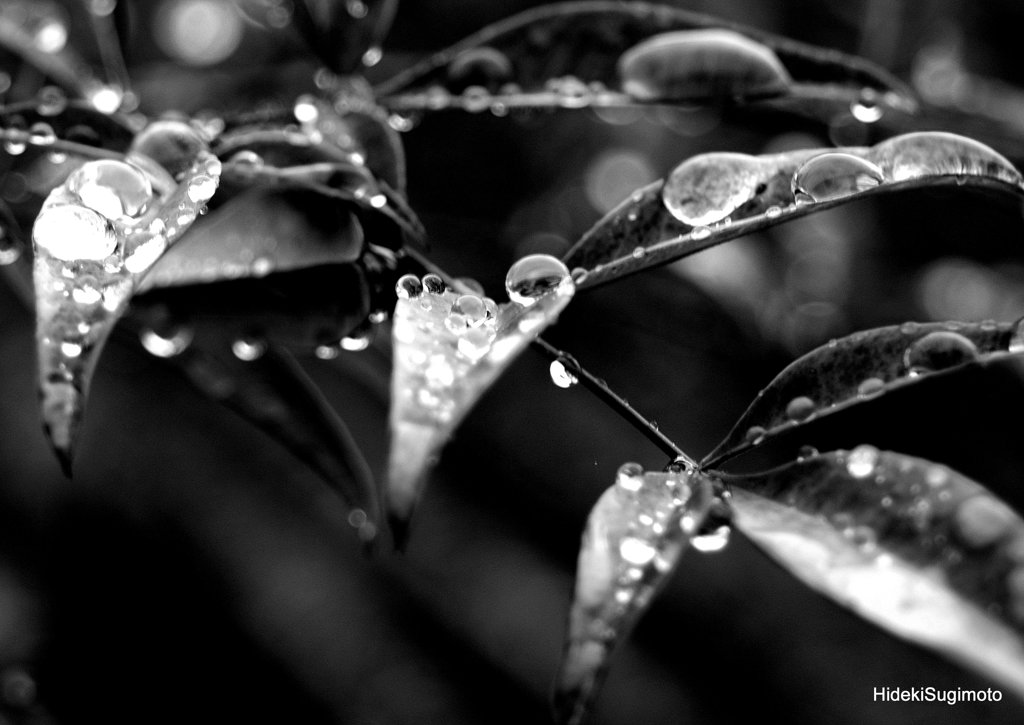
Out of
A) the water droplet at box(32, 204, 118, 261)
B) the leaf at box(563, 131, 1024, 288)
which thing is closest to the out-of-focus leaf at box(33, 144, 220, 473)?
the water droplet at box(32, 204, 118, 261)

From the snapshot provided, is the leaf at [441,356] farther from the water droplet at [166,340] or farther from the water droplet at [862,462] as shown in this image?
the water droplet at [166,340]

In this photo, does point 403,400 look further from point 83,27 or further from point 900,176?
point 83,27

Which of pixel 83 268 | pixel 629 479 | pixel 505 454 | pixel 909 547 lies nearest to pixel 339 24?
pixel 83 268

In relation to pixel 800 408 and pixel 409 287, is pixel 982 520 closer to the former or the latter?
pixel 800 408

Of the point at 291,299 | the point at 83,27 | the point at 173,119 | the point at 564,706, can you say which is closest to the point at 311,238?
the point at 291,299

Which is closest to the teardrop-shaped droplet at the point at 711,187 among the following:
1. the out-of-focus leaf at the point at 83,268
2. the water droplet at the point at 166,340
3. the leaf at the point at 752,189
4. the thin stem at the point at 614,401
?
the leaf at the point at 752,189
